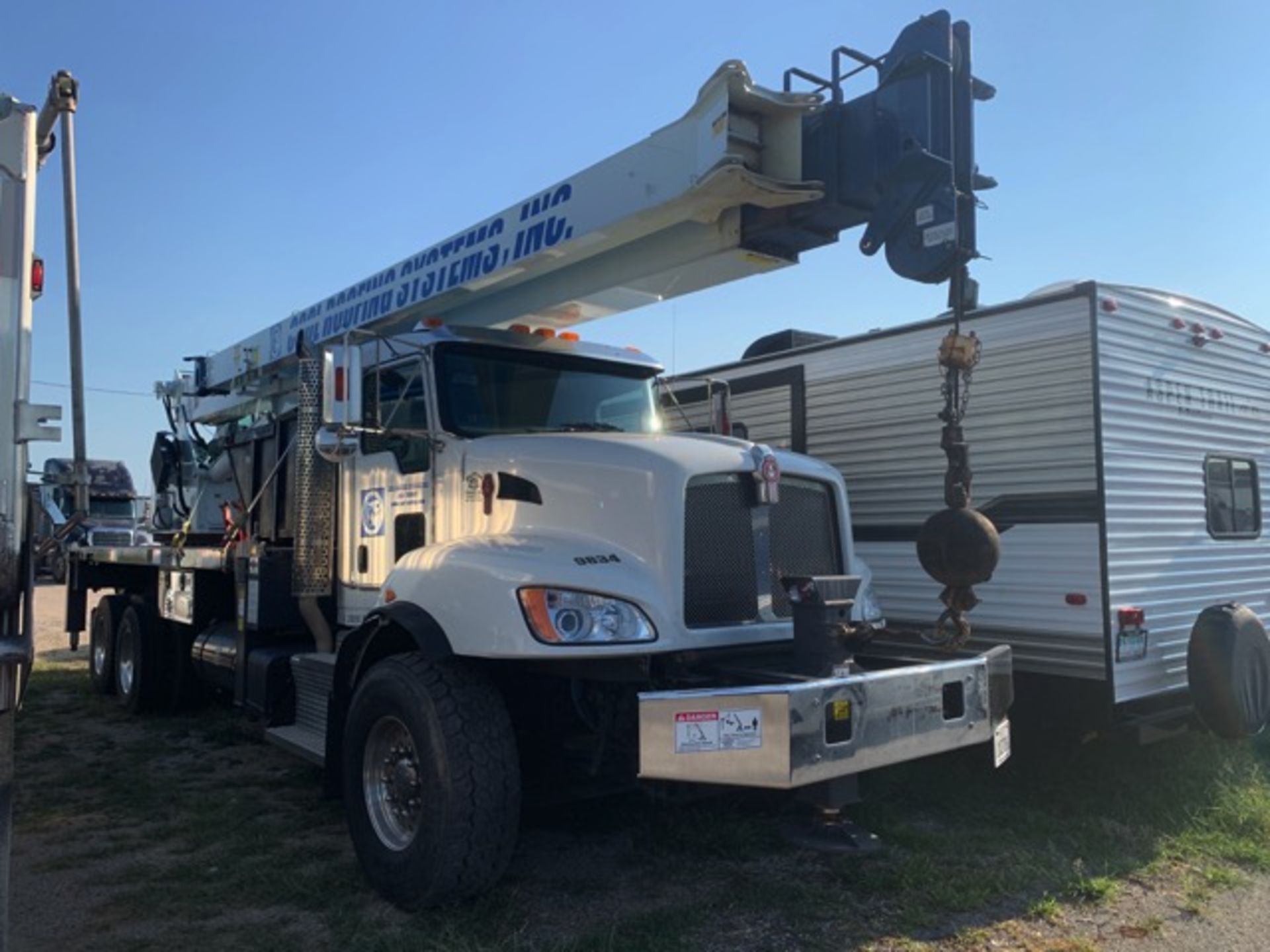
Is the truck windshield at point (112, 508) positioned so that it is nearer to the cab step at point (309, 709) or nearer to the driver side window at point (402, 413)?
the cab step at point (309, 709)

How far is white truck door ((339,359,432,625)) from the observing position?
557 centimetres

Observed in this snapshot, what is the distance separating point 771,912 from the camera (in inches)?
177

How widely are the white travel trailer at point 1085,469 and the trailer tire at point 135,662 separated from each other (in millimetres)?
5642

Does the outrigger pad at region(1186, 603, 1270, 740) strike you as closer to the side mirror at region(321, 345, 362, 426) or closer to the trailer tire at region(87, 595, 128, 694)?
the side mirror at region(321, 345, 362, 426)

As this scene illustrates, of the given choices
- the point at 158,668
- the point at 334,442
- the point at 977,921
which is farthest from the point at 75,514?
the point at 158,668

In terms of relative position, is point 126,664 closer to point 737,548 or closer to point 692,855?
point 692,855

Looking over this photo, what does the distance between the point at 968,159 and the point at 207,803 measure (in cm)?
577

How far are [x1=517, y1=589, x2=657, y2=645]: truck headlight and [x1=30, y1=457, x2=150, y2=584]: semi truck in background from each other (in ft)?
6.03

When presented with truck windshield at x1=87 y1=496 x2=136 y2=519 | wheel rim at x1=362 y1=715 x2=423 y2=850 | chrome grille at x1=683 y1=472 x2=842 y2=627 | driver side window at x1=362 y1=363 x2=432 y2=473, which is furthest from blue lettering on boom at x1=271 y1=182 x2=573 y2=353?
truck windshield at x1=87 y1=496 x2=136 y2=519

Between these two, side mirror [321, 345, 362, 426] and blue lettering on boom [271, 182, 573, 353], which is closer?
side mirror [321, 345, 362, 426]

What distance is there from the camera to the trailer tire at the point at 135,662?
29.9 feet

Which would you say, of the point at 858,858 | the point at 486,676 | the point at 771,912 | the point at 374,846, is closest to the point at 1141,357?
the point at 858,858

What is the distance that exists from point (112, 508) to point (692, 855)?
25881 mm

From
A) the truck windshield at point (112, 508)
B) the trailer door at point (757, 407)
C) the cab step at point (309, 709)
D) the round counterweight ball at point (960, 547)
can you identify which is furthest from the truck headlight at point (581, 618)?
the truck windshield at point (112, 508)
